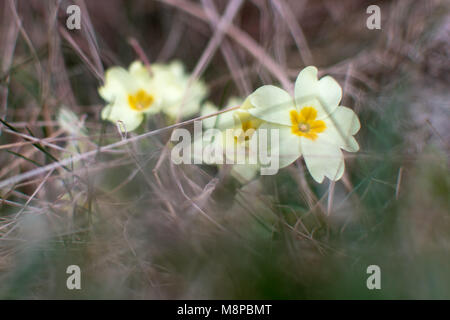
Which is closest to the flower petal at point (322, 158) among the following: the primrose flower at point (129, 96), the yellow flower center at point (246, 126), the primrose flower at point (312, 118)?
the primrose flower at point (312, 118)

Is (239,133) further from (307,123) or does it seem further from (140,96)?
(140,96)

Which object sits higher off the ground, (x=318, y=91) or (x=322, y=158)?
(x=318, y=91)

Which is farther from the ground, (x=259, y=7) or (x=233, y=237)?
(x=259, y=7)

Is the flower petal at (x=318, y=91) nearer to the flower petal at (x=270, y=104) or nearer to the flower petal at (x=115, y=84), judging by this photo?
the flower petal at (x=270, y=104)

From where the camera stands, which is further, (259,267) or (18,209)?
(18,209)

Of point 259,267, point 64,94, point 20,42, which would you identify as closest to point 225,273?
point 259,267

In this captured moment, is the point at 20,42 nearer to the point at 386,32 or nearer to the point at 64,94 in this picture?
the point at 64,94

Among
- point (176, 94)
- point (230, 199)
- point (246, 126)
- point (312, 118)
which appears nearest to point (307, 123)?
point (312, 118)
